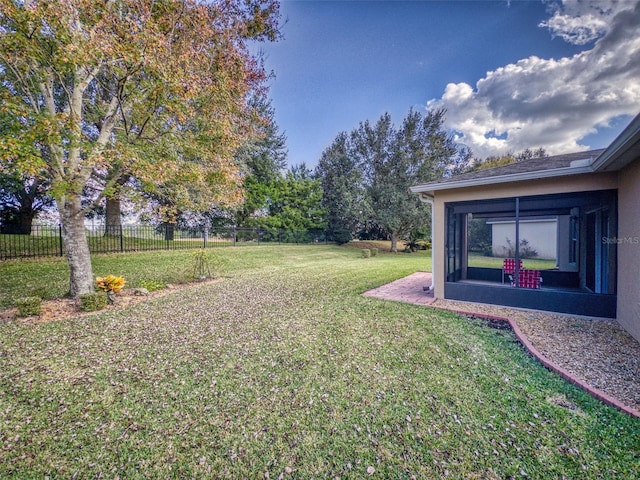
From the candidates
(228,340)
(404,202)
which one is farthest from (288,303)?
(404,202)

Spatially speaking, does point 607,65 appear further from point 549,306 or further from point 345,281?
point 345,281

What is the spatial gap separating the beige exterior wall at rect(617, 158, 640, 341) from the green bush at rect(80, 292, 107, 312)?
863cm

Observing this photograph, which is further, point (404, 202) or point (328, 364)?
point (404, 202)

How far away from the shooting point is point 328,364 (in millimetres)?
3148

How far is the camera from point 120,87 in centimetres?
514

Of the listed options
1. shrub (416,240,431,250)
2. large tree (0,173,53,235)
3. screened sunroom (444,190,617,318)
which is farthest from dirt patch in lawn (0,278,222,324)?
shrub (416,240,431,250)

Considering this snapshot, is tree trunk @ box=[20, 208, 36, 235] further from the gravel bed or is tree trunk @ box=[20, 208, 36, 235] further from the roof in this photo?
the gravel bed

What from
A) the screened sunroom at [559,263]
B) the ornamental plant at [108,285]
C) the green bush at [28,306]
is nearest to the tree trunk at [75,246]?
the ornamental plant at [108,285]

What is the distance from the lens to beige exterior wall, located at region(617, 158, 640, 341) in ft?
12.2

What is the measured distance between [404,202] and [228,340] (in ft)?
55.7

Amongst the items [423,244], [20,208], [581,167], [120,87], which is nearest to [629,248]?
[581,167]

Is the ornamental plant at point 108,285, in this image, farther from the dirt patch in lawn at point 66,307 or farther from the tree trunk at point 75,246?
the tree trunk at point 75,246

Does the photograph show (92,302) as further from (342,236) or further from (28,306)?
(342,236)

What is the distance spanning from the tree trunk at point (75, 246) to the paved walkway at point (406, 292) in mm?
6064
